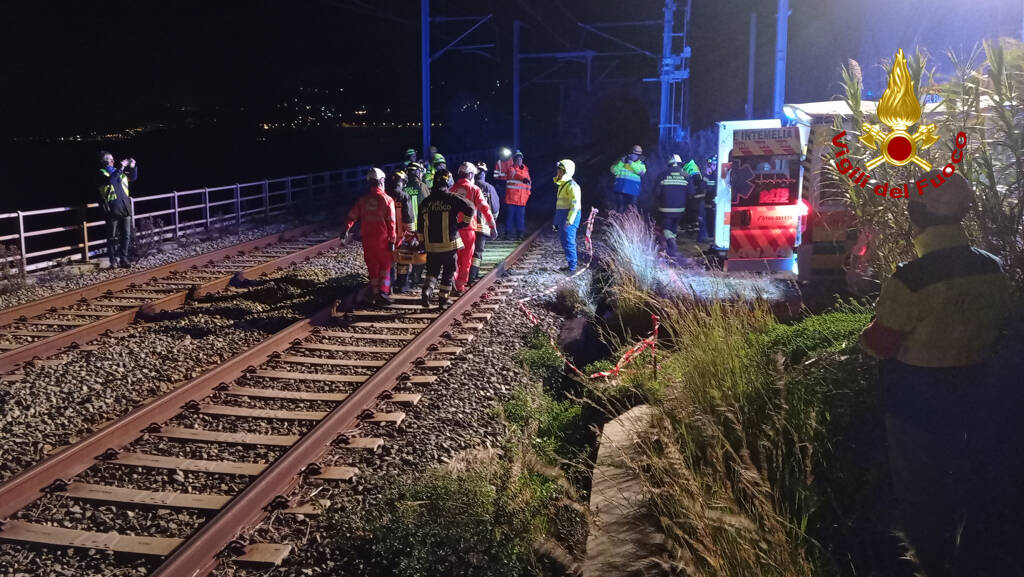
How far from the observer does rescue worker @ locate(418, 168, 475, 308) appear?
10570 mm

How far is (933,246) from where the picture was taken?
349cm

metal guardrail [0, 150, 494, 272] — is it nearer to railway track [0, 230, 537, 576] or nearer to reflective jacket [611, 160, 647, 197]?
railway track [0, 230, 537, 576]

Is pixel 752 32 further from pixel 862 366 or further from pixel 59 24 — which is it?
pixel 59 24

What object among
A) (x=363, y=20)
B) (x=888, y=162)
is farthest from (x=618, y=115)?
(x=888, y=162)

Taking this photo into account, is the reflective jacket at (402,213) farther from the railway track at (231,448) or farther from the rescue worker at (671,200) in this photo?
the rescue worker at (671,200)

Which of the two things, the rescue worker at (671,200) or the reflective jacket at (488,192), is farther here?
the reflective jacket at (488,192)

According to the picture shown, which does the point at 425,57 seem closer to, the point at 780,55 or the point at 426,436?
the point at 780,55

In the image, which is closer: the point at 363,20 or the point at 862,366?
the point at 862,366

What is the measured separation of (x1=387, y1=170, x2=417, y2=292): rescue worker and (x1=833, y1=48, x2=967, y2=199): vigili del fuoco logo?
6.46 m

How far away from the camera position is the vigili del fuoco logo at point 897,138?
535 cm

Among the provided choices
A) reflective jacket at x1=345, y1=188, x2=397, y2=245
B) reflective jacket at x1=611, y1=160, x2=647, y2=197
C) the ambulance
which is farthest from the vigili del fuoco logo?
reflective jacket at x1=611, y1=160, x2=647, y2=197

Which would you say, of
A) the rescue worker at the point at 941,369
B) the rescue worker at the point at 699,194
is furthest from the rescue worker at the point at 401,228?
the rescue worker at the point at 941,369

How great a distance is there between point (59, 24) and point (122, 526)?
40495mm

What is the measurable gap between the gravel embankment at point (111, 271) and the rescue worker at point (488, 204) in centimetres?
547
